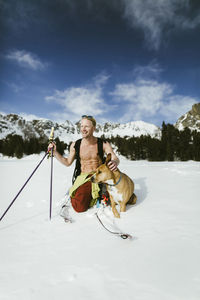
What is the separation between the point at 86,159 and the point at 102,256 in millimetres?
2551

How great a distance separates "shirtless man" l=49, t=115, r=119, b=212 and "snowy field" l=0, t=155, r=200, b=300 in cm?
35

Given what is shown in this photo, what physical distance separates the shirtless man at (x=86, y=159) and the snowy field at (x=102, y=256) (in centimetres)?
35

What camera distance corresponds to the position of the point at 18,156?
38781 mm

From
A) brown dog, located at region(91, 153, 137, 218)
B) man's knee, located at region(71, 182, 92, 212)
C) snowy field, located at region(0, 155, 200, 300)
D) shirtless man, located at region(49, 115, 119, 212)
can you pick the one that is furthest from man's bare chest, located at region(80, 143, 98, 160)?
snowy field, located at region(0, 155, 200, 300)

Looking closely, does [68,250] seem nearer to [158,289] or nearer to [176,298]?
[158,289]

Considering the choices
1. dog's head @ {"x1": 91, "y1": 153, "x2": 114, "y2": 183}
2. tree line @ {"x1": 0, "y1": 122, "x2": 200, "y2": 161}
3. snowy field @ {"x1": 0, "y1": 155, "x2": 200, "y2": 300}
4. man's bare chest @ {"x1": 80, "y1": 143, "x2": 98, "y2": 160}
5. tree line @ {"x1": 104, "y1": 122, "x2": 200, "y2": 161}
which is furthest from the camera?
tree line @ {"x1": 0, "y1": 122, "x2": 200, "y2": 161}

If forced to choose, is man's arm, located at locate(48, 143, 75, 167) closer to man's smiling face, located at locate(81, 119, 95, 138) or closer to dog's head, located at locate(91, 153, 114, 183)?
man's smiling face, located at locate(81, 119, 95, 138)

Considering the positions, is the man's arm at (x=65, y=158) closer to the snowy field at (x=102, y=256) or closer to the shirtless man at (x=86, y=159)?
the shirtless man at (x=86, y=159)

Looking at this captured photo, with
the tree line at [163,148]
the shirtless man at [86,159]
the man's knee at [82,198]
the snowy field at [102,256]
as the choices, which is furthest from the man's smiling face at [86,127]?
the tree line at [163,148]

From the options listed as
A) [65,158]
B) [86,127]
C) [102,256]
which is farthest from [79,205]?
[86,127]

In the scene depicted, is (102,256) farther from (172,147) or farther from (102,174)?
(172,147)

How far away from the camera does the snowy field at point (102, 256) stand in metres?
1.65

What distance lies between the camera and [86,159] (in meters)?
4.35

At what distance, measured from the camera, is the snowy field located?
165cm
